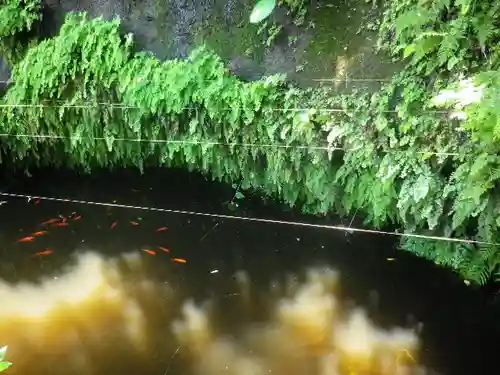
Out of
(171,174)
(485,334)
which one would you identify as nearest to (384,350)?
(485,334)

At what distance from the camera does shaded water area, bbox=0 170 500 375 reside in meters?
3.52

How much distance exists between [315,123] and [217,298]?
173cm

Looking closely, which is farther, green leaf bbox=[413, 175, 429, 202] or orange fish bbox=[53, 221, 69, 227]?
orange fish bbox=[53, 221, 69, 227]

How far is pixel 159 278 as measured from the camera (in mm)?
4352

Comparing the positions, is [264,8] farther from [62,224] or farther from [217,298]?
[62,224]

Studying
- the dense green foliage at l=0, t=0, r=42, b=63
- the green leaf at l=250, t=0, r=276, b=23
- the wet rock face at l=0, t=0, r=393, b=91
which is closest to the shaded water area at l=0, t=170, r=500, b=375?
the wet rock face at l=0, t=0, r=393, b=91

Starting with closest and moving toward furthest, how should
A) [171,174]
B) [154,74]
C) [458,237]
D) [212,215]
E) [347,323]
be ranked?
[347,323] < [458,237] < [154,74] < [212,215] < [171,174]

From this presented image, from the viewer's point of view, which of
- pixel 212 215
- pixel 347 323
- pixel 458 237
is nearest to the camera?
pixel 347 323

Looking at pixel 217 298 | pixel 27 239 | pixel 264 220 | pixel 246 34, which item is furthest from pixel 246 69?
pixel 27 239

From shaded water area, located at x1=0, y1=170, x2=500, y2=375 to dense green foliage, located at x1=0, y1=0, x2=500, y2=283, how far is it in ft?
1.25

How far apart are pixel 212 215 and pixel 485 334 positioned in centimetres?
273

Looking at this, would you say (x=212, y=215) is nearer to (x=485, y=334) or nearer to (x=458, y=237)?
(x=458, y=237)

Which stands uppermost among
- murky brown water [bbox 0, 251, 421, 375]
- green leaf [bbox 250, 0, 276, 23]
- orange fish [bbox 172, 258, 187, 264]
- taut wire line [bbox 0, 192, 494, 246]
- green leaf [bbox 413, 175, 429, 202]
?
green leaf [bbox 250, 0, 276, 23]

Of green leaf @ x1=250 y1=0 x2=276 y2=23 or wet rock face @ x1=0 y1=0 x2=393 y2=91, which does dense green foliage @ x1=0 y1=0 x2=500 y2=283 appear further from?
green leaf @ x1=250 y1=0 x2=276 y2=23
